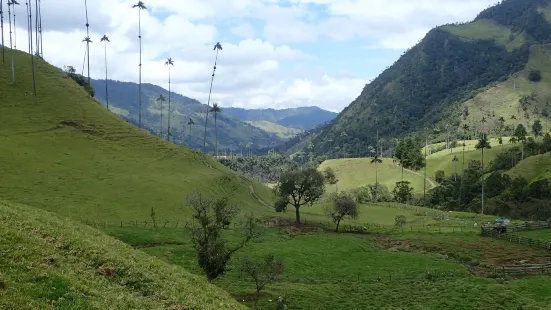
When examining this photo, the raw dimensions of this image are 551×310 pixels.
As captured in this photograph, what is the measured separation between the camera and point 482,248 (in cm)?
7219

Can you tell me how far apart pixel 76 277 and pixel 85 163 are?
260ft

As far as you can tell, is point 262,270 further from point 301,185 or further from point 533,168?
point 533,168

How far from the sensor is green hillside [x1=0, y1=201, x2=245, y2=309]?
62.1 feet

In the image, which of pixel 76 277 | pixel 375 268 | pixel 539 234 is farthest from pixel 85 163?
pixel 539 234

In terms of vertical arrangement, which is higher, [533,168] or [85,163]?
[85,163]

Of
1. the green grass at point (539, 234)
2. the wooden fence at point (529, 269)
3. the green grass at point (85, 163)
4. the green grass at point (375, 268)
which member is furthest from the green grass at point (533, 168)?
the wooden fence at point (529, 269)

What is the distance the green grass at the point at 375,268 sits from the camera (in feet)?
152

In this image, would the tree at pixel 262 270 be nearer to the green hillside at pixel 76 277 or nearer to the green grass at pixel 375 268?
the green grass at pixel 375 268

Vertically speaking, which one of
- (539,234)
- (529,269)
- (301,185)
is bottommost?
(529,269)

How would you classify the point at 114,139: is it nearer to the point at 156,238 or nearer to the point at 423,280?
the point at 156,238

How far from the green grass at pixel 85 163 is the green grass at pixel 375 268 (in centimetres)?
1535

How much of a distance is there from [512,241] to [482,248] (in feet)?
33.0

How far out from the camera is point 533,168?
155 m

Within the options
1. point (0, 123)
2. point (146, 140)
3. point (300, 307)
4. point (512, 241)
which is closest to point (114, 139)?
point (146, 140)
